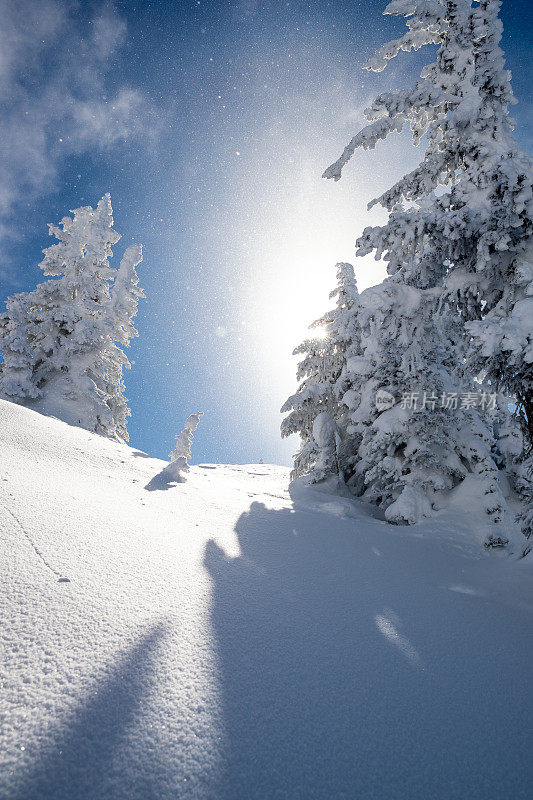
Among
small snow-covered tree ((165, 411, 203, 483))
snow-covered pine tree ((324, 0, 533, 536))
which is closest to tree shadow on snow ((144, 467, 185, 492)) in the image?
small snow-covered tree ((165, 411, 203, 483))

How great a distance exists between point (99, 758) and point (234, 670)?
0.86m

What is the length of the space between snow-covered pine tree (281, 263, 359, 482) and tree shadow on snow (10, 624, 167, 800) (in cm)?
1095

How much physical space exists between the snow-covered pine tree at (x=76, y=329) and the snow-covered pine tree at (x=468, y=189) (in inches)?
574

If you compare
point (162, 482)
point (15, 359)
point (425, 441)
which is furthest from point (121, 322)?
point (425, 441)

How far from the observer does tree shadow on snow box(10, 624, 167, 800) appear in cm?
125

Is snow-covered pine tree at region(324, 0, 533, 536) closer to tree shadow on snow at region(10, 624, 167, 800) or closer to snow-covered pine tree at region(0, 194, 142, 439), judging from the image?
tree shadow on snow at region(10, 624, 167, 800)

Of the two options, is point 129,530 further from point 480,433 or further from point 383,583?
point 480,433

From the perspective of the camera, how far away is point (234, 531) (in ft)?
16.0

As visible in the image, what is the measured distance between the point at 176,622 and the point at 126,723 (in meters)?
0.85

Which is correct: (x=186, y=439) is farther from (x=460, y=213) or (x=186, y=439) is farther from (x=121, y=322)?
(x=121, y=322)

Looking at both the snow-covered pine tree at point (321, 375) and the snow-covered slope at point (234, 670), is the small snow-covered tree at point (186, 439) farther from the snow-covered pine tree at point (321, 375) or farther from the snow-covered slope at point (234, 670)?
the snow-covered slope at point (234, 670)

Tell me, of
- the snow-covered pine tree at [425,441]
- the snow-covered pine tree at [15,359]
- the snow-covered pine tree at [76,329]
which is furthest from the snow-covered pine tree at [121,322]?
the snow-covered pine tree at [425,441]

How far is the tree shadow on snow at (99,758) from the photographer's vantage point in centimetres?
Answer: 125

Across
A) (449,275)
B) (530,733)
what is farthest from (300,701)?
(449,275)
